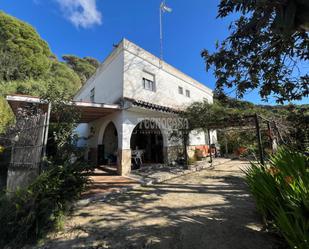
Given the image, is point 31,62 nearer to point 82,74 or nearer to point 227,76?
point 82,74

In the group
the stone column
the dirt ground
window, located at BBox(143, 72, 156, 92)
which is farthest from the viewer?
window, located at BBox(143, 72, 156, 92)

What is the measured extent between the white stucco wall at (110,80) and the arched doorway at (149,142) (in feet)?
11.1

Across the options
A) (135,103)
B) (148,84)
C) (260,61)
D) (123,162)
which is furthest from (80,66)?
(260,61)

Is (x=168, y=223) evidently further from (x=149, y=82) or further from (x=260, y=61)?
(x=149, y=82)

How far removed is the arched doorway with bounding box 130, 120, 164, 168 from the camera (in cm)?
1396

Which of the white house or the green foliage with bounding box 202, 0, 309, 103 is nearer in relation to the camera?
the green foliage with bounding box 202, 0, 309, 103

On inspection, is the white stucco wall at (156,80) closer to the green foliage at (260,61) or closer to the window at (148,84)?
the window at (148,84)

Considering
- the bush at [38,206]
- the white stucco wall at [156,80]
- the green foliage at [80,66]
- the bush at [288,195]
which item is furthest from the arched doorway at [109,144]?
the green foliage at [80,66]

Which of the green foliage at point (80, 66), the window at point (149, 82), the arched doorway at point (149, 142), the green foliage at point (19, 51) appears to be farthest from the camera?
the green foliage at point (80, 66)

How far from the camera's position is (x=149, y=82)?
12.5 meters

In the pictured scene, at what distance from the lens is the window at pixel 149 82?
1209 centimetres

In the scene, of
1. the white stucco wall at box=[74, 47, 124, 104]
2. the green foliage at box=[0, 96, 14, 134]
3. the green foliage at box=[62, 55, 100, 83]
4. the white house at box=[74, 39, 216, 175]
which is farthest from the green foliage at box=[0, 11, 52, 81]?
the white stucco wall at box=[74, 47, 124, 104]

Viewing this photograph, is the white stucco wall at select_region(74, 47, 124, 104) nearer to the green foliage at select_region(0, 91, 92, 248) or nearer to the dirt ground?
the green foliage at select_region(0, 91, 92, 248)

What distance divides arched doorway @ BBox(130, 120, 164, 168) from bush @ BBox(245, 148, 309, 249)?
10.0 meters
